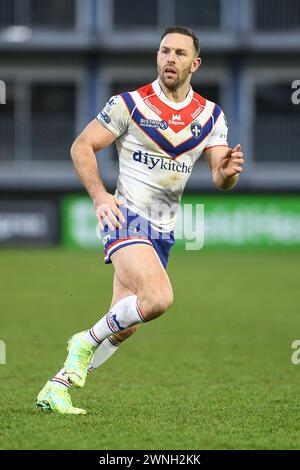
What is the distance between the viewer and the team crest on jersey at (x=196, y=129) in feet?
22.9

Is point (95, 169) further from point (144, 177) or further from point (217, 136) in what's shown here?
point (217, 136)

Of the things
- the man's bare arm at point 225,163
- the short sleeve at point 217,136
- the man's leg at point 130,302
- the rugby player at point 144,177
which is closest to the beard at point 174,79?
the rugby player at point 144,177

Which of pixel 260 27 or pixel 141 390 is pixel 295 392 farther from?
pixel 260 27

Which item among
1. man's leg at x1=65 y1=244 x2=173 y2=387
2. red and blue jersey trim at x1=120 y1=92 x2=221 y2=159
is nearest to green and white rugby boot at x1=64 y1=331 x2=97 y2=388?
man's leg at x1=65 y1=244 x2=173 y2=387

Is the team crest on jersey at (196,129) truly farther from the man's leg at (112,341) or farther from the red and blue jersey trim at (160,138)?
the man's leg at (112,341)

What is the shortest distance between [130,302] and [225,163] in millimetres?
1154

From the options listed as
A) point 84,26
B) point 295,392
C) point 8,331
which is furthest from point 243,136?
point 295,392

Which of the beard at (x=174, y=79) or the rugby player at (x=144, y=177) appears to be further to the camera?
the beard at (x=174, y=79)

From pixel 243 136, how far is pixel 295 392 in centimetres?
2120

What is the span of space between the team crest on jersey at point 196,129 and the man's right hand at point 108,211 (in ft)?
2.81

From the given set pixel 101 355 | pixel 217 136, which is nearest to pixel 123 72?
pixel 217 136

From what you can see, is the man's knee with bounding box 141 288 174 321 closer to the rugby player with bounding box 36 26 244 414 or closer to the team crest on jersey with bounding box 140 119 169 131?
the rugby player with bounding box 36 26 244 414

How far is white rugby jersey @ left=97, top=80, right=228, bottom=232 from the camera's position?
22.4 feet

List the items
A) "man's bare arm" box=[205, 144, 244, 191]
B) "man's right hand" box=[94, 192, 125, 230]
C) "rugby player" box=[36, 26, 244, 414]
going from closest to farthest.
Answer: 1. "man's right hand" box=[94, 192, 125, 230]
2. "rugby player" box=[36, 26, 244, 414]
3. "man's bare arm" box=[205, 144, 244, 191]
